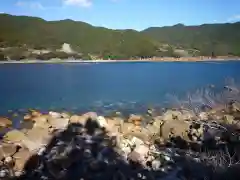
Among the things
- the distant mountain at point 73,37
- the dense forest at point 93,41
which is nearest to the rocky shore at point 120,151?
the dense forest at point 93,41

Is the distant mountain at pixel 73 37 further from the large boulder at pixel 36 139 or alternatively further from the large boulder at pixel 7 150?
the large boulder at pixel 7 150

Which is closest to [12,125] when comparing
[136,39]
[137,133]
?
[137,133]

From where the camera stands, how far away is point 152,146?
9.46m

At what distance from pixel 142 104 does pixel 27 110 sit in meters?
6.47

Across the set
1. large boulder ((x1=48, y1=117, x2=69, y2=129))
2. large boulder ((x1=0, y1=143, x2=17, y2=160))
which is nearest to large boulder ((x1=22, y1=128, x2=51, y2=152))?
large boulder ((x1=0, y1=143, x2=17, y2=160))

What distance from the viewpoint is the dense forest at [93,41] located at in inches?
3338

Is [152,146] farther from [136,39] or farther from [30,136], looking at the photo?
[136,39]

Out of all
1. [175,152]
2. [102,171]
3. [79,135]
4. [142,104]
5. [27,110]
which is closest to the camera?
[102,171]

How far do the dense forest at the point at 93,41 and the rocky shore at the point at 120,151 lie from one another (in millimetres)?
70343

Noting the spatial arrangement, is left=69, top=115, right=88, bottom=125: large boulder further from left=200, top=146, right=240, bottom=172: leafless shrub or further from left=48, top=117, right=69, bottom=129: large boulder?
left=200, top=146, right=240, bottom=172: leafless shrub

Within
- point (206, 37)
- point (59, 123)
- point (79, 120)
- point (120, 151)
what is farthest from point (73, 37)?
point (120, 151)

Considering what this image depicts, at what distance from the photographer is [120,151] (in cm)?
881

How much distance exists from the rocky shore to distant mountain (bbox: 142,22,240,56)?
101862 millimetres

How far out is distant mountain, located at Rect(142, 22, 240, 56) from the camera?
11156 centimetres
